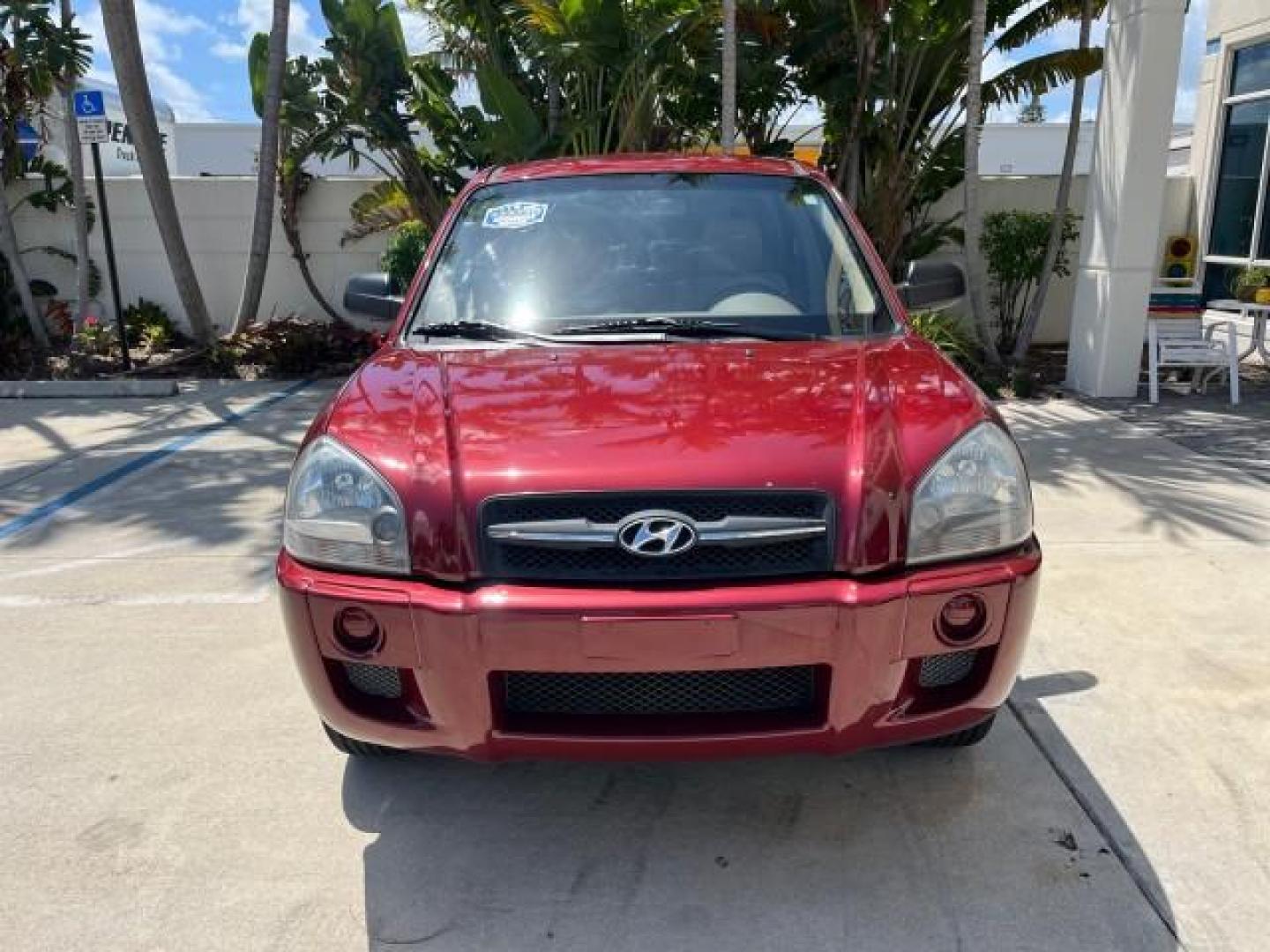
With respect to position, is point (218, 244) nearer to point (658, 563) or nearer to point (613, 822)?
point (613, 822)

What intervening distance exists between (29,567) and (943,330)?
7268 millimetres

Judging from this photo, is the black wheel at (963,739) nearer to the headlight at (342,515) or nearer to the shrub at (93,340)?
the headlight at (342,515)

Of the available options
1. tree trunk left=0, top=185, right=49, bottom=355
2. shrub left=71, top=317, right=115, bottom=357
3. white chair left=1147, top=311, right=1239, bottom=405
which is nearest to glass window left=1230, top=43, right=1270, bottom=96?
white chair left=1147, top=311, right=1239, bottom=405

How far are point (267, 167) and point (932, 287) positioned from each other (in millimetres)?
8178

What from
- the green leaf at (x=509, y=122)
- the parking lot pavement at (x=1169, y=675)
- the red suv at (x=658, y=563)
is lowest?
the parking lot pavement at (x=1169, y=675)

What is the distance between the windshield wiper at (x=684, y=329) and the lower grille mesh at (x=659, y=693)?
3.95 feet

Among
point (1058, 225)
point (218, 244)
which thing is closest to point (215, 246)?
point (218, 244)

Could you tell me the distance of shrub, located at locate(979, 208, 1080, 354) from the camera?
32.8ft

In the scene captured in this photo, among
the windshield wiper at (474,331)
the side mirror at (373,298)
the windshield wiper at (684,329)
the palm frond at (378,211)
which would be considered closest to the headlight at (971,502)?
the windshield wiper at (684,329)

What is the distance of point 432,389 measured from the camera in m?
2.67

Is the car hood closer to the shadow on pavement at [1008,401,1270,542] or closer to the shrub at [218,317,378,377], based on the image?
the shadow on pavement at [1008,401,1270,542]

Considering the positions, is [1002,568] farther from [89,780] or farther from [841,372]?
[89,780]

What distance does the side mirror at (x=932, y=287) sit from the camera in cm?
389

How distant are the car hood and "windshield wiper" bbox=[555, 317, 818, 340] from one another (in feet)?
0.57
